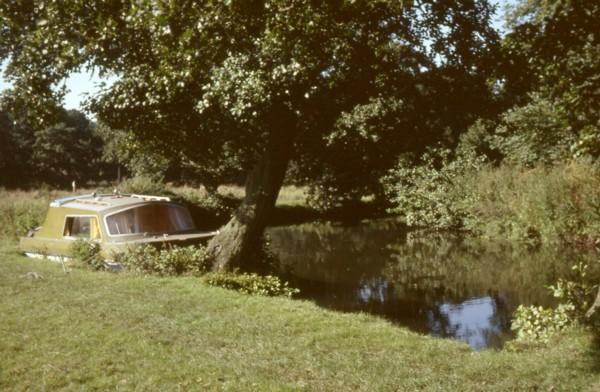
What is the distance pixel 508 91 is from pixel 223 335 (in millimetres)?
8342

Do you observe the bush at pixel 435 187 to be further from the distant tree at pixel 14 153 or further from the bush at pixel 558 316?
the distant tree at pixel 14 153

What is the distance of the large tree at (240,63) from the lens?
23.2 ft

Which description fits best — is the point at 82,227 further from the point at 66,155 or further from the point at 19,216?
the point at 66,155

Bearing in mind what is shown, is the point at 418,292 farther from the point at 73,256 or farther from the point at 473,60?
the point at 73,256

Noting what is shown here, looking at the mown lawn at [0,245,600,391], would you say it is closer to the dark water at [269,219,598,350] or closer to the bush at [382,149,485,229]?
the dark water at [269,219,598,350]

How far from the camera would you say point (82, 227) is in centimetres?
1501

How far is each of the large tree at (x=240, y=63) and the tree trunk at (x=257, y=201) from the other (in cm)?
3

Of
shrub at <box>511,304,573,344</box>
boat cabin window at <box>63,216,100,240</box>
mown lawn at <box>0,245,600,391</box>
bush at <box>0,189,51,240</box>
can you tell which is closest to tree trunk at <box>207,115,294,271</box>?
boat cabin window at <box>63,216,100,240</box>

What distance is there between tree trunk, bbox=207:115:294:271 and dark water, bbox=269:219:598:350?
2.30 m

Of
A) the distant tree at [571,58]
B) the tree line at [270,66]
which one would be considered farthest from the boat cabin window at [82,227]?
the distant tree at [571,58]

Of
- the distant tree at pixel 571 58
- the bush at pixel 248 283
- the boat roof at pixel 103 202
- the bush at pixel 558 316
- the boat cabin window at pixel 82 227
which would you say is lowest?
the bush at pixel 248 283

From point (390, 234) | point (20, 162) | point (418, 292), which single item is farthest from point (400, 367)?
point (20, 162)

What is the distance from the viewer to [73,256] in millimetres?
13961

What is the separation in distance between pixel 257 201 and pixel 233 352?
739cm
